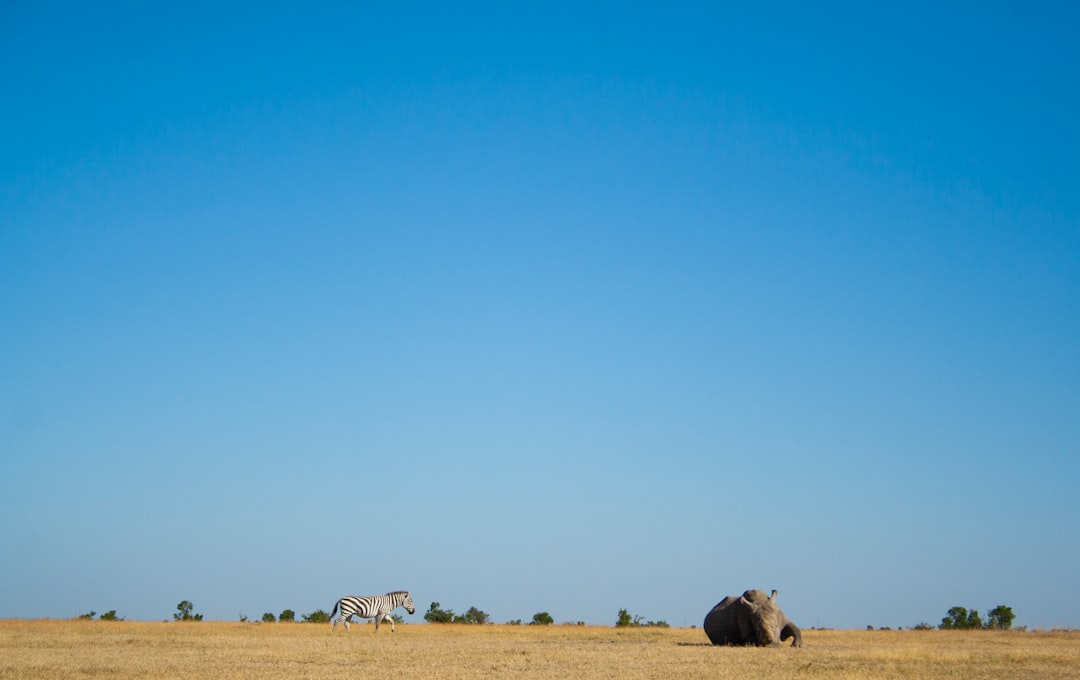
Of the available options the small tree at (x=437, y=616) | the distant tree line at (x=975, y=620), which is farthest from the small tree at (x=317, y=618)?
the distant tree line at (x=975, y=620)

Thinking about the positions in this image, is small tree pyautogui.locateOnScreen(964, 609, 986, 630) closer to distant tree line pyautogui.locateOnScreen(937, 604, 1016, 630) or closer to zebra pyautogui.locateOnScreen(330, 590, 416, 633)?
distant tree line pyautogui.locateOnScreen(937, 604, 1016, 630)

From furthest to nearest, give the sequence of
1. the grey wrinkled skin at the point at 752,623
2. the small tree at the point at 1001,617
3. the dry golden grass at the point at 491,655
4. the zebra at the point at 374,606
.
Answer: the small tree at the point at 1001,617, the zebra at the point at 374,606, the grey wrinkled skin at the point at 752,623, the dry golden grass at the point at 491,655

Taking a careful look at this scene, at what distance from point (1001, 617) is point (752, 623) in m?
32.1

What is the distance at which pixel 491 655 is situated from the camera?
98.1 ft

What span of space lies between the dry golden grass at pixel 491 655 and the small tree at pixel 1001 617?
589 inches

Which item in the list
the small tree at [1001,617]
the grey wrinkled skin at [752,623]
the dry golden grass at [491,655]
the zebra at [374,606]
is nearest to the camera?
the dry golden grass at [491,655]

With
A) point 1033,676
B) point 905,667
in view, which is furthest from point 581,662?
point 1033,676

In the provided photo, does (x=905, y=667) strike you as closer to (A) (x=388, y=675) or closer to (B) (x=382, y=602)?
(A) (x=388, y=675)

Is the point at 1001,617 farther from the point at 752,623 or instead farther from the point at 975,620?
the point at 752,623

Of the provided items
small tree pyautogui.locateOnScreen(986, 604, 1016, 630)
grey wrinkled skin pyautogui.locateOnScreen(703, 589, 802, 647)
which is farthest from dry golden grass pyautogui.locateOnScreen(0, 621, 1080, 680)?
small tree pyautogui.locateOnScreen(986, 604, 1016, 630)

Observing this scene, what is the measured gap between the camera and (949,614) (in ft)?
203

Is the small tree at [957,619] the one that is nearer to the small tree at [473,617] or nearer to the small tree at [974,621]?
the small tree at [974,621]

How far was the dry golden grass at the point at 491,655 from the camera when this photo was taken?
957 inches

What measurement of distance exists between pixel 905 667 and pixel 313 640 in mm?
21706
